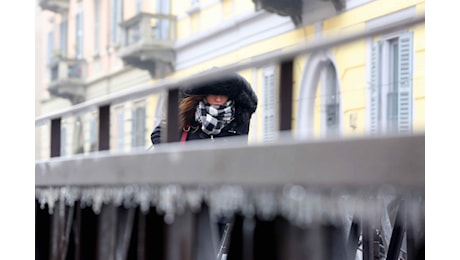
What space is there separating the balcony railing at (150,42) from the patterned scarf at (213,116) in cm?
300

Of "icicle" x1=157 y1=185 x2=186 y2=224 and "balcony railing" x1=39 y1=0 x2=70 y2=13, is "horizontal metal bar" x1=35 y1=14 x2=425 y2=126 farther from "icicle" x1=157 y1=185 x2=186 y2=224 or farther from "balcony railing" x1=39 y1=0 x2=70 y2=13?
"balcony railing" x1=39 y1=0 x2=70 y2=13

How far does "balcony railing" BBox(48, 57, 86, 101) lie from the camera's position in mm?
6879

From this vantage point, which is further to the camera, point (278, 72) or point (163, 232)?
point (163, 232)

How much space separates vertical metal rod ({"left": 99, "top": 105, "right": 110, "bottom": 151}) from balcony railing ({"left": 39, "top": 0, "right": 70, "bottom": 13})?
6038mm

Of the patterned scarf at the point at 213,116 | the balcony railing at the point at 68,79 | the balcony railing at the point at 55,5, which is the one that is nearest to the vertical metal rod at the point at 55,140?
the patterned scarf at the point at 213,116

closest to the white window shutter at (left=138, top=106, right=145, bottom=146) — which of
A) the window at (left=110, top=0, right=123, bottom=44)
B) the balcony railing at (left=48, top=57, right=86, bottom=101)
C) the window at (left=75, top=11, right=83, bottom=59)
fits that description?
the window at (left=110, top=0, right=123, bottom=44)

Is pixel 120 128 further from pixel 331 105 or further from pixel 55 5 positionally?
pixel 55 5

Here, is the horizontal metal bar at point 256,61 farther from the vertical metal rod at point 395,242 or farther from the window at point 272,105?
the vertical metal rod at point 395,242

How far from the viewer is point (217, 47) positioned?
360 cm

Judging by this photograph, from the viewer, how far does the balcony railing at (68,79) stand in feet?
22.6

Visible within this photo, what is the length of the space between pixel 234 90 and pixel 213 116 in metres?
0.10
